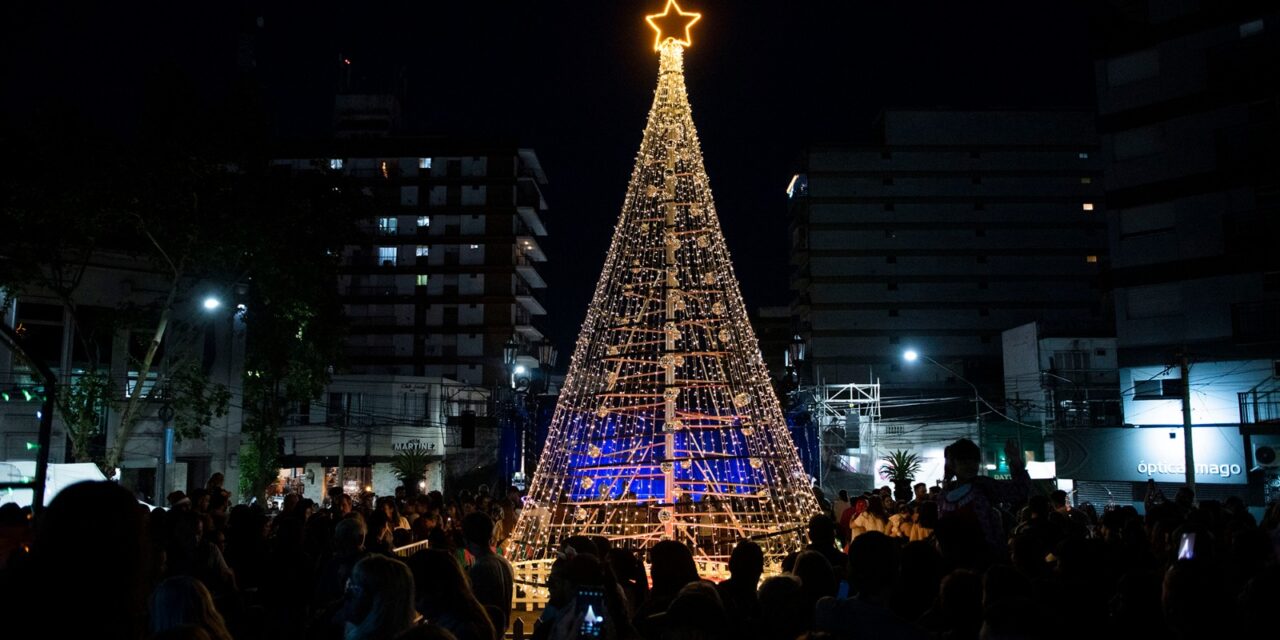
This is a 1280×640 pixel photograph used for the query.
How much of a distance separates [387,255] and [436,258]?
3.19 meters

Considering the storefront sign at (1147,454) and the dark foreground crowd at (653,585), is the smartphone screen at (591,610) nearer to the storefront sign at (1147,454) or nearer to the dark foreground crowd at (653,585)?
the dark foreground crowd at (653,585)

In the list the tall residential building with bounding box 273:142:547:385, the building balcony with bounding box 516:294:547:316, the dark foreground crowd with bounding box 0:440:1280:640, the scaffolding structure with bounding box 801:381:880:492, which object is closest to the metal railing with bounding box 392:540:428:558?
the dark foreground crowd with bounding box 0:440:1280:640

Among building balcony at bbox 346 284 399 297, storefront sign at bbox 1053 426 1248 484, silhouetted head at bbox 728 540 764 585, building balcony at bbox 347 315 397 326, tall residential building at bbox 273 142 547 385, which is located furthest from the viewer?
building balcony at bbox 346 284 399 297

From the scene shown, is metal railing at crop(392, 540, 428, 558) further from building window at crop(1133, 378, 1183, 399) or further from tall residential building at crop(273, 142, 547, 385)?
tall residential building at crop(273, 142, 547, 385)

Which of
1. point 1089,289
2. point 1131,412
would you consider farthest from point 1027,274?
point 1131,412

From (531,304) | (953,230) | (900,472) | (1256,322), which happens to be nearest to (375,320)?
(531,304)

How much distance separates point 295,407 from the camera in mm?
39281

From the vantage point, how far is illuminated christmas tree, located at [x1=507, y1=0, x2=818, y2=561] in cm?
1228

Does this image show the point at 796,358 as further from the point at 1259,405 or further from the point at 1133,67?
the point at 1259,405

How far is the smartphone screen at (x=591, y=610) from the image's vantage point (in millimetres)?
4371

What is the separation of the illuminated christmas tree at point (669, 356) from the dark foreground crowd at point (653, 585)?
4715 millimetres

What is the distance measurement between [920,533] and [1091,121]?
153ft

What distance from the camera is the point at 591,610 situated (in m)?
4.44

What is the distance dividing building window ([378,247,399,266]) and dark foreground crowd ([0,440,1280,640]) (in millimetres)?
50023
